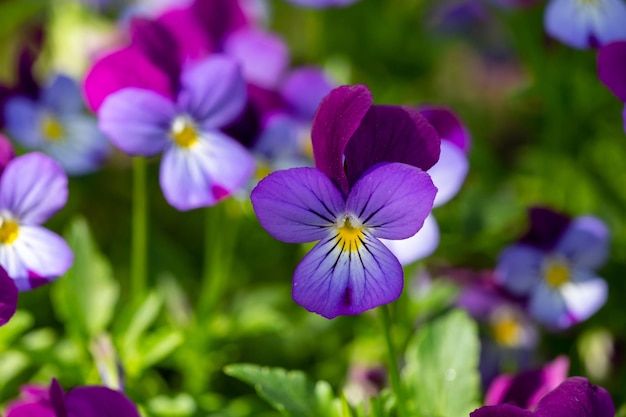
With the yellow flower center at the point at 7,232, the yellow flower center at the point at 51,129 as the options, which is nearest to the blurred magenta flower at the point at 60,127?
the yellow flower center at the point at 51,129

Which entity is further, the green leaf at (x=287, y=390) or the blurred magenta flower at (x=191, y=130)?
the blurred magenta flower at (x=191, y=130)

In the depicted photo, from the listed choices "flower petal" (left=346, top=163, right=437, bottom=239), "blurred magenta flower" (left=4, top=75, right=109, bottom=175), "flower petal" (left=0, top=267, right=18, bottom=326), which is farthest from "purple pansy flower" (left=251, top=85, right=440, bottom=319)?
"blurred magenta flower" (left=4, top=75, right=109, bottom=175)

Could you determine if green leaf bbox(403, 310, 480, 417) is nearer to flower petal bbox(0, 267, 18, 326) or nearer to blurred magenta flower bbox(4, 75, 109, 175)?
flower petal bbox(0, 267, 18, 326)

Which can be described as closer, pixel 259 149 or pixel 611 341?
pixel 259 149

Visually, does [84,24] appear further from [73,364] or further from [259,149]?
[73,364]

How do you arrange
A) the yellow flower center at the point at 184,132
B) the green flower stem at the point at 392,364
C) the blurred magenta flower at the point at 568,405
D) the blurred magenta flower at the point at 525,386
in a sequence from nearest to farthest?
1. the blurred magenta flower at the point at 568,405
2. the green flower stem at the point at 392,364
3. the blurred magenta flower at the point at 525,386
4. the yellow flower center at the point at 184,132

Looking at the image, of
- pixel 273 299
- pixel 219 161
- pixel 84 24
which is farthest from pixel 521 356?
pixel 84 24

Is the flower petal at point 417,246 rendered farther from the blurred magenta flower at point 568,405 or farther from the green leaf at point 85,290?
the green leaf at point 85,290
